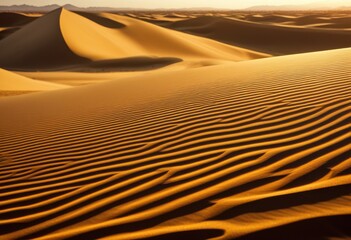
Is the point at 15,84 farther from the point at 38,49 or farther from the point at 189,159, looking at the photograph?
the point at 38,49

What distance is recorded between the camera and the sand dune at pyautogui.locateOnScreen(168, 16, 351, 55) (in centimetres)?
3020

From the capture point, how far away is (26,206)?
2.61 metres

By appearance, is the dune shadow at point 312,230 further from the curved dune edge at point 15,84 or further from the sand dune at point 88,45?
the sand dune at point 88,45

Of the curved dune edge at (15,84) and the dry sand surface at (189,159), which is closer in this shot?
the dry sand surface at (189,159)

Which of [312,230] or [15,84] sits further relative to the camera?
[15,84]

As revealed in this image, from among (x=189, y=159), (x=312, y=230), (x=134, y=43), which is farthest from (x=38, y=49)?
(x=312, y=230)

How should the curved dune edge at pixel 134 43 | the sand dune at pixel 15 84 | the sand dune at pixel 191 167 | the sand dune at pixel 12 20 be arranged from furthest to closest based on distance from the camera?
the sand dune at pixel 12 20 < the curved dune edge at pixel 134 43 < the sand dune at pixel 15 84 < the sand dune at pixel 191 167

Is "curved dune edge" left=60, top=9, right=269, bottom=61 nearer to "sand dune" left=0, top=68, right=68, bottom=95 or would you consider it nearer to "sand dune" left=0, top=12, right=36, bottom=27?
"sand dune" left=0, top=68, right=68, bottom=95

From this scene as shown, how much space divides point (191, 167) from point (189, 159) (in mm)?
186

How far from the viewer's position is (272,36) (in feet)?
113

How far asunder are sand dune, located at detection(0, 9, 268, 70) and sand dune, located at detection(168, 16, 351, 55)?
14.3 feet

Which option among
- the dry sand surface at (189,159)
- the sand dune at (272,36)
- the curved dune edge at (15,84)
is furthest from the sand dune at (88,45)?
the dry sand surface at (189,159)

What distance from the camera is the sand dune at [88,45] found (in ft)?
83.9

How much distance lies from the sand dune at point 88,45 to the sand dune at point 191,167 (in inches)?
767
